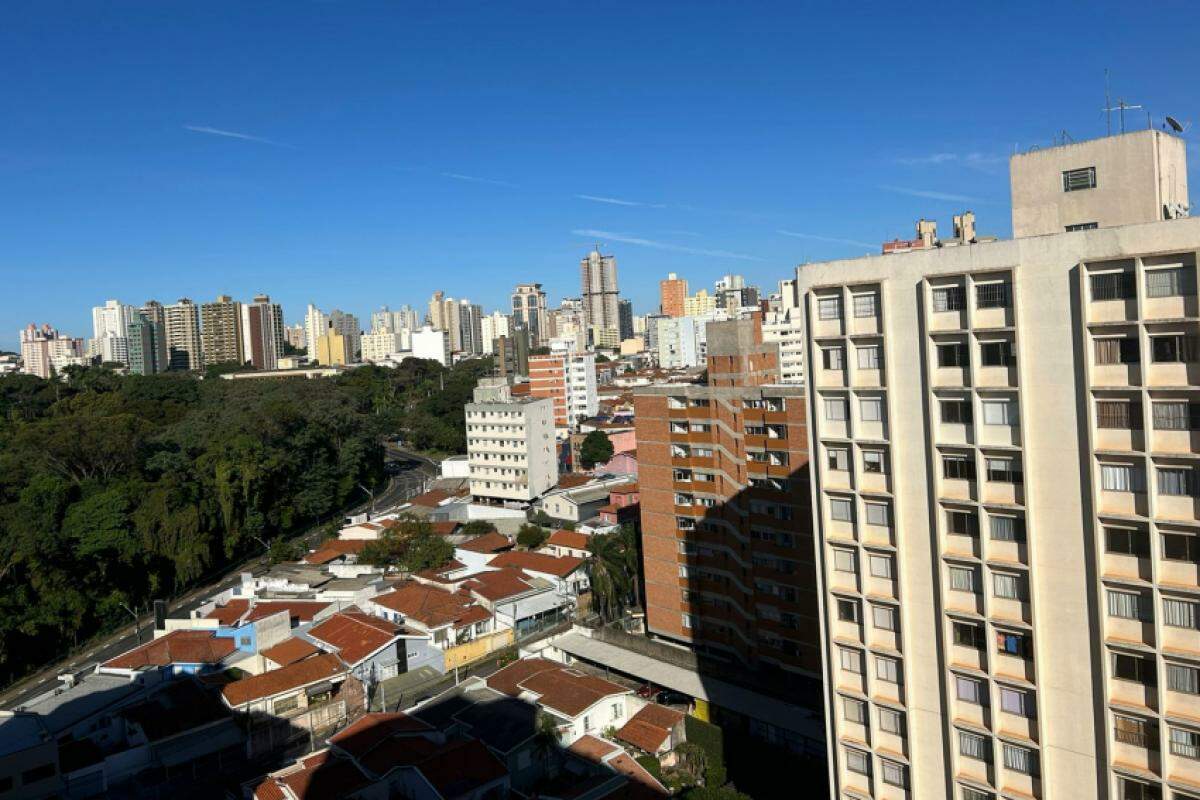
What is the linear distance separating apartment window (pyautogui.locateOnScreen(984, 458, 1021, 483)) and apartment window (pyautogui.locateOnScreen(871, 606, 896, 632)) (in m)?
1.66

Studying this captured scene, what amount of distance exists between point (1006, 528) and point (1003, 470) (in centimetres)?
49

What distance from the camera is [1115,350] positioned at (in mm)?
6625

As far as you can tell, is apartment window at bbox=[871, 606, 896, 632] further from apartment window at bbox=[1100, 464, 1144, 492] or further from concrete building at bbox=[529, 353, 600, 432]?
concrete building at bbox=[529, 353, 600, 432]

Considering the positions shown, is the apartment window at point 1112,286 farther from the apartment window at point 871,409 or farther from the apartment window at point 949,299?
the apartment window at point 871,409

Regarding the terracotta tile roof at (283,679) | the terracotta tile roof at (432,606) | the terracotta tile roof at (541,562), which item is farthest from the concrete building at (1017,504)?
the terracotta tile roof at (541,562)

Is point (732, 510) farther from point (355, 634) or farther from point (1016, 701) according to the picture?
point (1016, 701)

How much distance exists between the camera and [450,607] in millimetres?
19188

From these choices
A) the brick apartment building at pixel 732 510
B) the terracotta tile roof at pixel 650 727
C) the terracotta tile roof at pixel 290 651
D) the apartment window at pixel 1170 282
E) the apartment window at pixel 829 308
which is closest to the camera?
the apartment window at pixel 1170 282

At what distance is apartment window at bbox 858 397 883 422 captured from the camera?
796 centimetres

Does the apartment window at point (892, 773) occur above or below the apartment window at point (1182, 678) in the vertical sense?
below

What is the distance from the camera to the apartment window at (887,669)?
8.09 m

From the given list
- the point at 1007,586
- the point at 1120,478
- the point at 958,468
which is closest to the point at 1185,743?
the point at 1007,586

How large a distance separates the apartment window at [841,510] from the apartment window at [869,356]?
1332mm

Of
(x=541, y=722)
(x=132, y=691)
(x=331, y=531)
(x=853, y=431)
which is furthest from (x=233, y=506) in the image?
(x=853, y=431)
